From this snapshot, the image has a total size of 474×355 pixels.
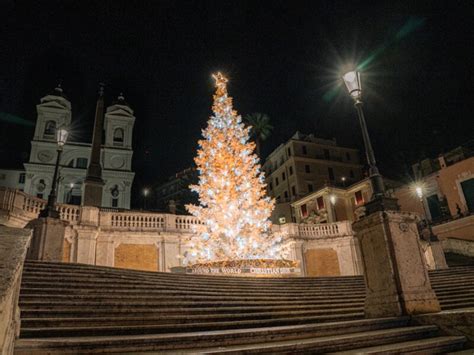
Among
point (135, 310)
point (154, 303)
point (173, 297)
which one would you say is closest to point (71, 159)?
point (173, 297)

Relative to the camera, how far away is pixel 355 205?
4550cm

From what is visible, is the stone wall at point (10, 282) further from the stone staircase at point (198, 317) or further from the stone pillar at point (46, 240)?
the stone pillar at point (46, 240)

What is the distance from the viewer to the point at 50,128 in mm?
50688

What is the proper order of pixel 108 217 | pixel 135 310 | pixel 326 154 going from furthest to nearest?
pixel 326 154 < pixel 108 217 < pixel 135 310

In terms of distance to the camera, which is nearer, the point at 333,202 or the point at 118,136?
the point at 333,202

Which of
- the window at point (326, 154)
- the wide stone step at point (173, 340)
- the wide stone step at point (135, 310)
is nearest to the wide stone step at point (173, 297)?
the wide stone step at point (135, 310)

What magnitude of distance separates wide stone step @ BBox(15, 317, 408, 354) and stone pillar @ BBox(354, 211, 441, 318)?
944 millimetres

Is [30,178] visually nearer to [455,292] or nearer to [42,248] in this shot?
[42,248]

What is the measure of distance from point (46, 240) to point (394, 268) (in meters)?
10.2

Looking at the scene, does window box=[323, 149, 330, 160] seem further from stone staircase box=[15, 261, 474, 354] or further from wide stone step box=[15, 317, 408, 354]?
wide stone step box=[15, 317, 408, 354]

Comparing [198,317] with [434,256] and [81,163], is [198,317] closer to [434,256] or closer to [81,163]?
[434,256]

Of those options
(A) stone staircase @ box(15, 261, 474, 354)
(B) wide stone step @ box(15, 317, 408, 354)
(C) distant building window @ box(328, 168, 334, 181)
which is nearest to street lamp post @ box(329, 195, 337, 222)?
(C) distant building window @ box(328, 168, 334, 181)

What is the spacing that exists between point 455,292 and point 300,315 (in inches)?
221

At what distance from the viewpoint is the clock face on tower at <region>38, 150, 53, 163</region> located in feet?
159
